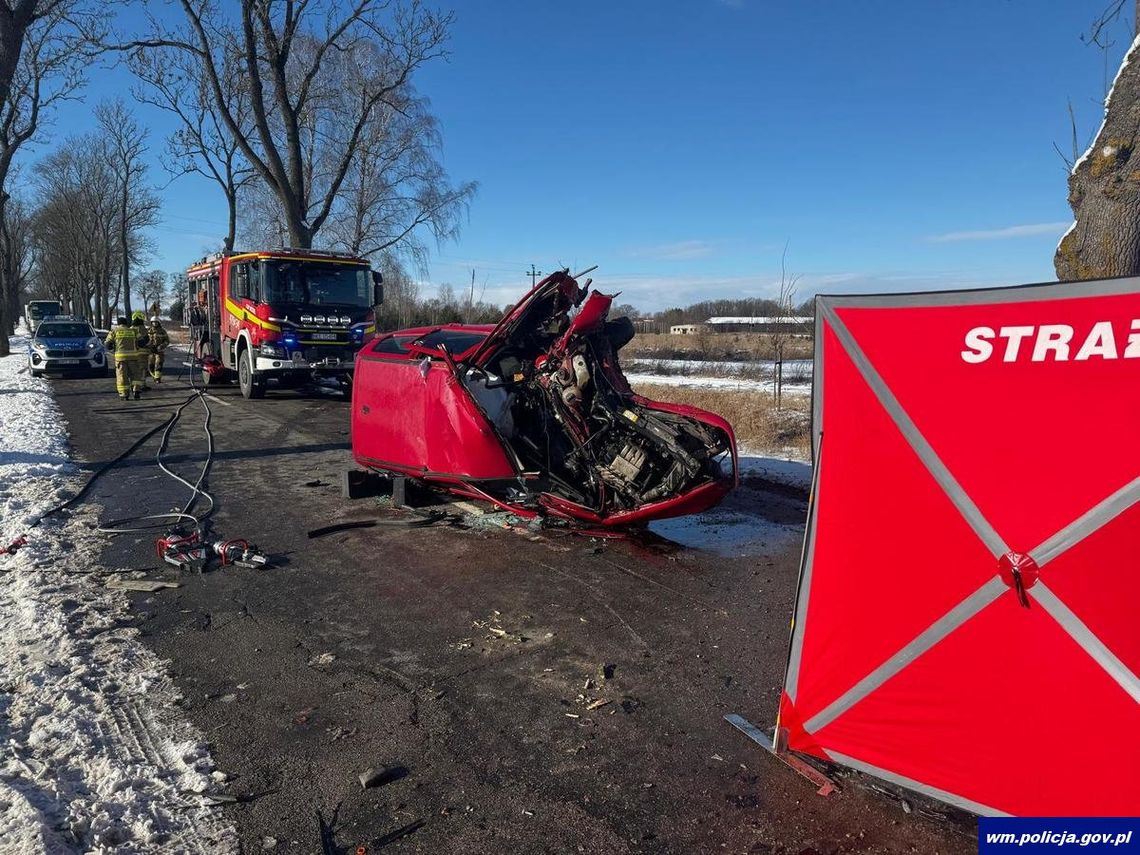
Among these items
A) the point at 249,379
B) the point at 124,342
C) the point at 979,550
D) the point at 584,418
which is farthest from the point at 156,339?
the point at 979,550

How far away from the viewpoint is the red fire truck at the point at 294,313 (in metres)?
15.2

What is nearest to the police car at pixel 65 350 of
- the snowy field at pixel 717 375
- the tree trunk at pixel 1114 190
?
the snowy field at pixel 717 375

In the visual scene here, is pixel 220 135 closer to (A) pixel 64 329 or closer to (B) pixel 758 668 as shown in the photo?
(A) pixel 64 329

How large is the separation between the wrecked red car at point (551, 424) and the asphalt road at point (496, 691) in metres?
0.44

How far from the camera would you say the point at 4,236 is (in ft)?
131

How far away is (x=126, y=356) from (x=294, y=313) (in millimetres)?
3602

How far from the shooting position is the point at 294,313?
15.4 meters

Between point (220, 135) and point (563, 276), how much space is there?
3141cm

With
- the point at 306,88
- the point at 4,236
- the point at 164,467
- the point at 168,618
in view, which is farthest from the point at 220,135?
the point at 168,618

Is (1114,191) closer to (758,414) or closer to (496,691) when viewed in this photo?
Answer: (496,691)

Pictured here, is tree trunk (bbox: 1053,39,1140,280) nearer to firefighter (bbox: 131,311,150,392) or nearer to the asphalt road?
the asphalt road

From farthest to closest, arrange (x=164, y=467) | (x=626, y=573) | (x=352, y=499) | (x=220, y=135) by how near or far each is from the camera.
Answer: (x=220, y=135) < (x=164, y=467) < (x=352, y=499) < (x=626, y=573)

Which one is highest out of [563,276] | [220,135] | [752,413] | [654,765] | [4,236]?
[220,135]

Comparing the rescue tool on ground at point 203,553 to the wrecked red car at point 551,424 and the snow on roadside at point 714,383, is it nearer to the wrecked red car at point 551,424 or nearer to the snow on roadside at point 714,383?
the wrecked red car at point 551,424
